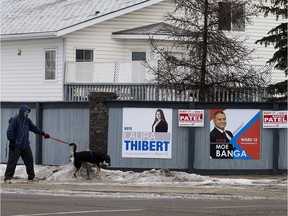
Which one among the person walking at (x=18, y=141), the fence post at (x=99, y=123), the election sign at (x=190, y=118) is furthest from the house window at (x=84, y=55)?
the person walking at (x=18, y=141)

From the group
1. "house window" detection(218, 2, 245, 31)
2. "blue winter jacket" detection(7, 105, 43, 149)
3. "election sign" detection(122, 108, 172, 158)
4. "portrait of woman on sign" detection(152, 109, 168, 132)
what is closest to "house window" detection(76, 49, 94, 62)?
"house window" detection(218, 2, 245, 31)

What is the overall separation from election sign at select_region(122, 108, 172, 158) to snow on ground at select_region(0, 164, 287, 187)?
3.10ft

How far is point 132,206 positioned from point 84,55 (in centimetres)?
1846

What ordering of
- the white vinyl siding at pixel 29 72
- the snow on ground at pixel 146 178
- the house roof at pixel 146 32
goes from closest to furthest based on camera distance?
the snow on ground at pixel 146 178
the house roof at pixel 146 32
the white vinyl siding at pixel 29 72

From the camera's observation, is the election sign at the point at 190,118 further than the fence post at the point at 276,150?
No

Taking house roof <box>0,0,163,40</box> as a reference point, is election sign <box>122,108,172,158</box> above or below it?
below

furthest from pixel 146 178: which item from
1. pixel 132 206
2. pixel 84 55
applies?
pixel 84 55

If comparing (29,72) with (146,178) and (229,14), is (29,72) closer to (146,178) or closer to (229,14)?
(229,14)

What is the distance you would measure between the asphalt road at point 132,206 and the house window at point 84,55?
632 inches

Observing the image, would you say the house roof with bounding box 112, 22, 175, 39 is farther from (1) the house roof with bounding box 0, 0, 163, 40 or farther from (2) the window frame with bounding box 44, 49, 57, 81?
(2) the window frame with bounding box 44, 49, 57, 81

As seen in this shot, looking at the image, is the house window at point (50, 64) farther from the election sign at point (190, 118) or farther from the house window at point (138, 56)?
the election sign at point (190, 118)

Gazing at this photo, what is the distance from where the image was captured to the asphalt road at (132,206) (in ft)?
42.9

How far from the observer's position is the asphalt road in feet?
42.9

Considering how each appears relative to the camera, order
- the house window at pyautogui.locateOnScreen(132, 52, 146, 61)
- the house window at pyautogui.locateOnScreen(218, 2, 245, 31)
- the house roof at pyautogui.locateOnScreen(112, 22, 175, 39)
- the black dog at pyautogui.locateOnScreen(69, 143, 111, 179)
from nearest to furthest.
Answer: the black dog at pyautogui.locateOnScreen(69, 143, 111, 179) → the house window at pyautogui.locateOnScreen(218, 2, 245, 31) → the house roof at pyautogui.locateOnScreen(112, 22, 175, 39) → the house window at pyautogui.locateOnScreen(132, 52, 146, 61)
